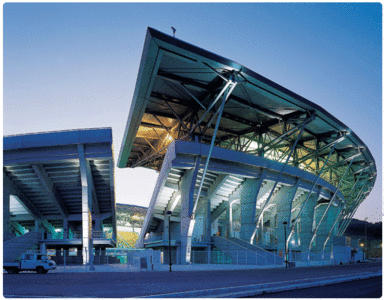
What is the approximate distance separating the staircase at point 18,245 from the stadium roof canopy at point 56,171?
458 cm

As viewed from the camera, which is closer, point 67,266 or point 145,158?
point 67,266

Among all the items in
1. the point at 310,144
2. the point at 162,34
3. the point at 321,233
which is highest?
the point at 162,34

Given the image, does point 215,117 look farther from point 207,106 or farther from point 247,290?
point 247,290

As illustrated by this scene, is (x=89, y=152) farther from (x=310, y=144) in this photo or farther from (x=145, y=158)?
(x=310, y=144)

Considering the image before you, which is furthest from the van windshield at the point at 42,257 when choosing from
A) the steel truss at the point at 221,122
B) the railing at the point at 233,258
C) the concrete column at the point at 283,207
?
the concrete column at the point at 283,207

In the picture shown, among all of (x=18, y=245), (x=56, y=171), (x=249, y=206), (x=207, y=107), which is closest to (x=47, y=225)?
(x=18, y=245)

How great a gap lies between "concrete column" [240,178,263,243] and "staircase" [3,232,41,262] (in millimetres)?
22438

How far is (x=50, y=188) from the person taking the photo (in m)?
41.7

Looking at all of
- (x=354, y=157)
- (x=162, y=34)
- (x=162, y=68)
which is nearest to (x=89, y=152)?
(x=162, y=68)

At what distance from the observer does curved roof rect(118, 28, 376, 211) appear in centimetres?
3017

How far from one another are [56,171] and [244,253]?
67.5 ft

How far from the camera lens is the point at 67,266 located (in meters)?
29.8

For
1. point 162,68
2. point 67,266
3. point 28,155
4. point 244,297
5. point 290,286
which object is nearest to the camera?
point 244,297

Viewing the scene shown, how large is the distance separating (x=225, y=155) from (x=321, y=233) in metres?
35.5
